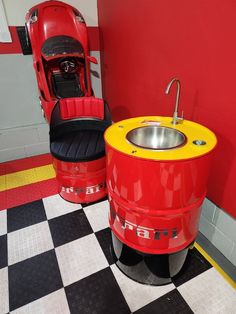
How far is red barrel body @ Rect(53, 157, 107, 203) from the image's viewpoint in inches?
58.8

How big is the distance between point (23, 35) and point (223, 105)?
185 cm

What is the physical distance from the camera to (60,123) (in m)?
1.68

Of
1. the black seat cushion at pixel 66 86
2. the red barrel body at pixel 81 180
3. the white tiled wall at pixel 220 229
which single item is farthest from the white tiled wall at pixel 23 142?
the white tiled wall at pixel 220 229

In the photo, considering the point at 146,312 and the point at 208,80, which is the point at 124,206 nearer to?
the point at 146,312

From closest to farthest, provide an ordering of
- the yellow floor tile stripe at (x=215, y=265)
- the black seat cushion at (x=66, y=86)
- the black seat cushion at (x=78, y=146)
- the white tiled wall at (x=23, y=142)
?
the yellow floor tile stripe at (x=215, y=265)
the black seat cushion at (x=78, y=146)
the black seat cushion at (x=66, y=86)
the white tiled wall at (x=23, y=142)

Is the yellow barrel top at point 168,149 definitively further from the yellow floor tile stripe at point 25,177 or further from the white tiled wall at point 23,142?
the white tiled wall at point 23,142

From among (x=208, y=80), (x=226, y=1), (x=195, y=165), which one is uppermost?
(x=226, y=1)

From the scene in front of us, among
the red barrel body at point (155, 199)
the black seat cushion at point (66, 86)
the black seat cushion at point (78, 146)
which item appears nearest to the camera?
the red barrel body at point (155, 199)

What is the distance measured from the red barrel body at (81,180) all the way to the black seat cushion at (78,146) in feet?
0.16

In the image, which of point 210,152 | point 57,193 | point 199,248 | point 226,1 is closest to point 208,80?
point 226,1

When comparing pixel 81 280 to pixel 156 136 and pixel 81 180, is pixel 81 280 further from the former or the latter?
pixel 156 136

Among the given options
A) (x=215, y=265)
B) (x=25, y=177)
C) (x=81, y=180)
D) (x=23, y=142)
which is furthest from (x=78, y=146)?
(x=215, y=265)

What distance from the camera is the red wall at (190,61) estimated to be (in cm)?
99

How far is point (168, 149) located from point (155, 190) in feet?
0.56
